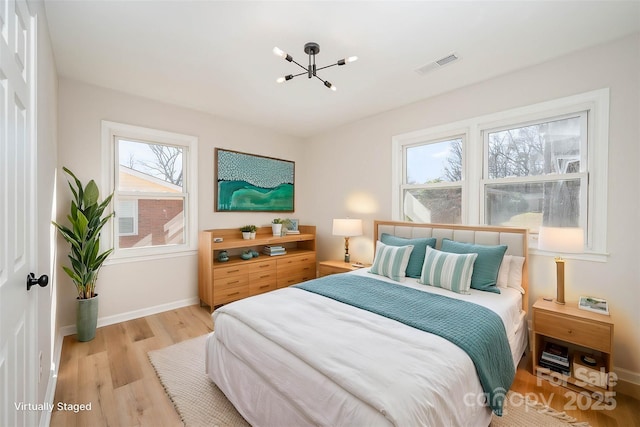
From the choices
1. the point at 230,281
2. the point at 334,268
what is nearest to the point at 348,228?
the point at 334,268

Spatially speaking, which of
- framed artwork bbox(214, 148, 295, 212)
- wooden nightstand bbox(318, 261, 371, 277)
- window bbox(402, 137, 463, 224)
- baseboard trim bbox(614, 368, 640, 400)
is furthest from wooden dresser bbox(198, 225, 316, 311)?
baseboard trim bbox(614, 368, 640, 400)

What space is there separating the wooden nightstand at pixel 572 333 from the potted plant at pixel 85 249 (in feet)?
13.0

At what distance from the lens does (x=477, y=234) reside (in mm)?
2742

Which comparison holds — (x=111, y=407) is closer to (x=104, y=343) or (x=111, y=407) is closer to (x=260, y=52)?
(x=104, y=343)

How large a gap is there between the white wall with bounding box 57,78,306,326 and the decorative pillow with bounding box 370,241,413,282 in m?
2.23

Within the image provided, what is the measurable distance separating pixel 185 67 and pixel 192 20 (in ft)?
2.30

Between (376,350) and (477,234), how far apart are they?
6.41 feet

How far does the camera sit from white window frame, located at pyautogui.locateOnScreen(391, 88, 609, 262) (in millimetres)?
2166

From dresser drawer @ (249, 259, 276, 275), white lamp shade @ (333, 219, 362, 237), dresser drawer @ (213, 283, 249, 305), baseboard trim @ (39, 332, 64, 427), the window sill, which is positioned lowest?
baseboard trim @ (39, 332, 64, 427)

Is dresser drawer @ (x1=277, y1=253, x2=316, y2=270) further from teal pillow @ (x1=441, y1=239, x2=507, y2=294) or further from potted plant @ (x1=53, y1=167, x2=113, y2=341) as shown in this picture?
teal pillow @ (x1=441, y1=239, x2=507, y2=294)

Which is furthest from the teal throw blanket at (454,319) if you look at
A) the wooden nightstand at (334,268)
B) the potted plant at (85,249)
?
the potted plant at (85,249)

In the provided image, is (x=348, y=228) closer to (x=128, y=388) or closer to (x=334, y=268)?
(x=334, y=268)

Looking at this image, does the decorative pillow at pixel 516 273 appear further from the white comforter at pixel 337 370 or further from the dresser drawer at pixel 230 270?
the dresser drawer at pixel 230 270

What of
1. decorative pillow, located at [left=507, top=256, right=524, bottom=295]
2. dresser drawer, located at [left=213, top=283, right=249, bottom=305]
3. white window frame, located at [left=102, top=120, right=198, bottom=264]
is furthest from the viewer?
dresser drawer, located at [left=213, top=283, right=249, bottom=305]
